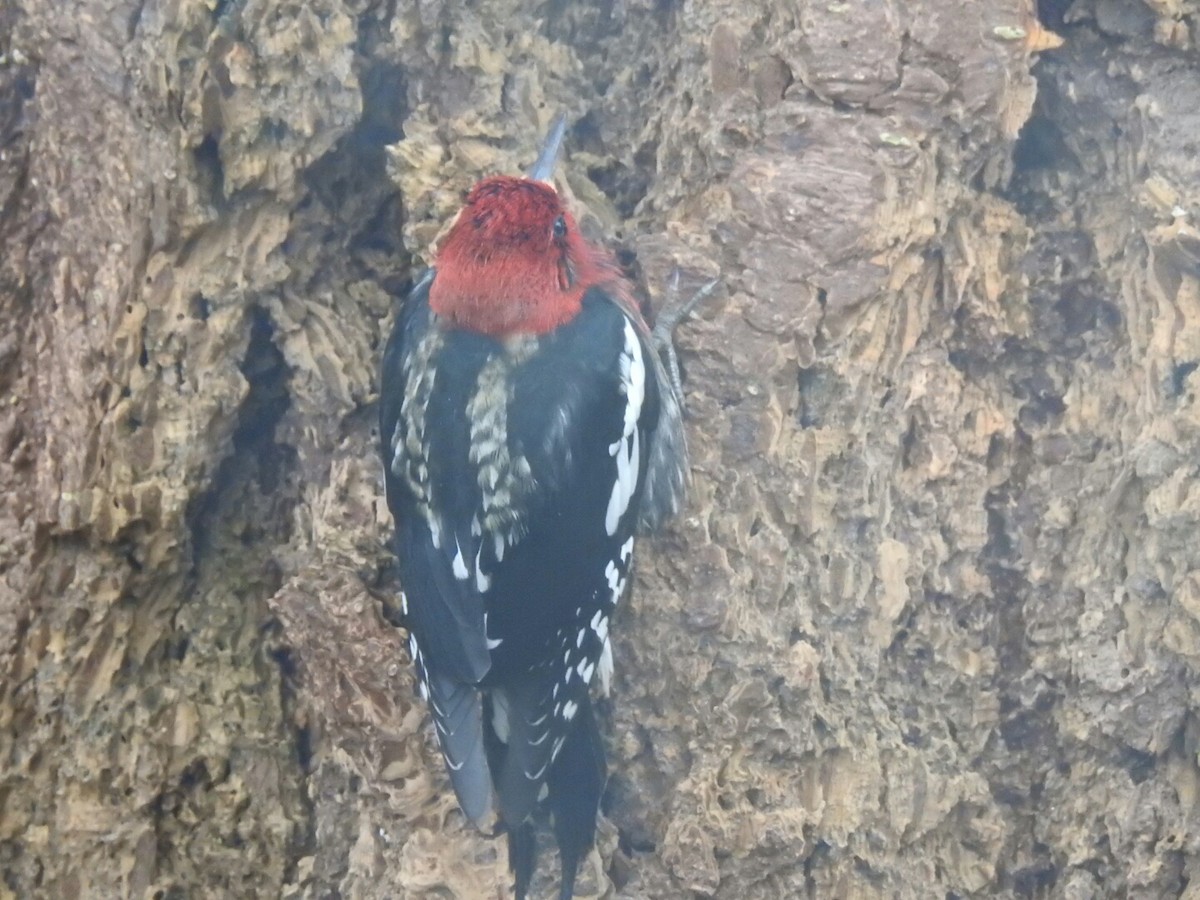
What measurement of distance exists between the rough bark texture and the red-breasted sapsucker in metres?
0.09

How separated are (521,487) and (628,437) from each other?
22 cm

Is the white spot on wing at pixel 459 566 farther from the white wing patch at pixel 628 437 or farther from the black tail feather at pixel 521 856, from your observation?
the black tail feather at pixel 521 856

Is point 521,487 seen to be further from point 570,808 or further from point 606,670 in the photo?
point 570,808

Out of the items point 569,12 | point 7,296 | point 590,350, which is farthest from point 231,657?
point 569,12

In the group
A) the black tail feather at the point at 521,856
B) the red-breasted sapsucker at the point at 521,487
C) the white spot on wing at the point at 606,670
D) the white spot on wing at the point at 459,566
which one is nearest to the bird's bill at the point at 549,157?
the red-breasted sapsucker at the point at 521,487

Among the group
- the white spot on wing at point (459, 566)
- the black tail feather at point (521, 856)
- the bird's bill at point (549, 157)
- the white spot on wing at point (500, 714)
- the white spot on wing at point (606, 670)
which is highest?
the bird's bill at point (549, 157)

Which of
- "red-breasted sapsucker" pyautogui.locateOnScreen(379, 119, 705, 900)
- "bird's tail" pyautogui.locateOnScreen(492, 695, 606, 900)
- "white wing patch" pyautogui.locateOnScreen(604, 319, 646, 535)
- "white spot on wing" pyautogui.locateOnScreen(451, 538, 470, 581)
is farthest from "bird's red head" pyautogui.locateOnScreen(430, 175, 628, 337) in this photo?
"bird's tail" pyautogui.locateOnScreen(492, 695, 606, 900)

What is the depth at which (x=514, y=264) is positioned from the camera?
1906 mm

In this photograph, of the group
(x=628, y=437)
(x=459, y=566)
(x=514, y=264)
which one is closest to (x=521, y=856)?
(x=459, y=566)

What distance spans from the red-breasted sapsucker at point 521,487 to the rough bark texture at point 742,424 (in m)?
0.09

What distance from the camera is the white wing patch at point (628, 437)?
6.38 feet

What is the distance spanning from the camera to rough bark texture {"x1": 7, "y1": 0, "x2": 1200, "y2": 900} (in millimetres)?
1854

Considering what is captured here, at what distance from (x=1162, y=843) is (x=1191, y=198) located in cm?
106

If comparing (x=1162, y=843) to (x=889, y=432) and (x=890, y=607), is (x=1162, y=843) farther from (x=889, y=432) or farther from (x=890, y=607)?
(x=889, y=432)
